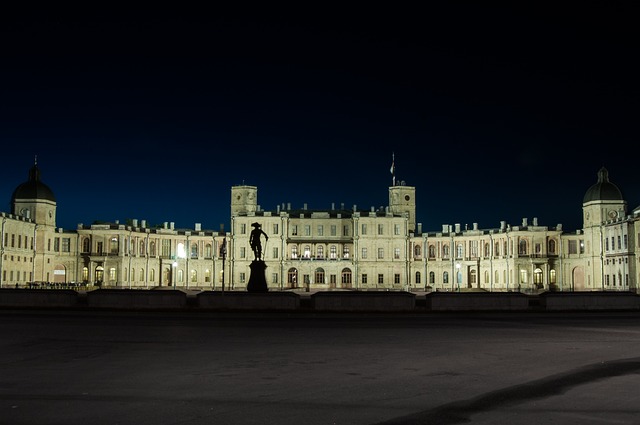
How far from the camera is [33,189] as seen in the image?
3644 inches

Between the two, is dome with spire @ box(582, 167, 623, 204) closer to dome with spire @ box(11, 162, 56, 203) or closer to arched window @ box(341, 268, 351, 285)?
arched window @ box(341, 268, 351, 285)

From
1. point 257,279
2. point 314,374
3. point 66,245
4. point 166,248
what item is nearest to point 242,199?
point 166,248

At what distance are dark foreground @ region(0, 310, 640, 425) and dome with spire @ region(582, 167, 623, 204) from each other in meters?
70.9

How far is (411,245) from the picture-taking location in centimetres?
11169

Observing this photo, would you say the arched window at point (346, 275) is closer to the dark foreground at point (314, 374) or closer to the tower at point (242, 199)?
the tower at point (242, 199)

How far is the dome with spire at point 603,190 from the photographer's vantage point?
8944cm

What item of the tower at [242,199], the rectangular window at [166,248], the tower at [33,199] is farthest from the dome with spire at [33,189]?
the tower at [242,199]

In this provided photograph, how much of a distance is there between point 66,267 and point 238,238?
978 inches

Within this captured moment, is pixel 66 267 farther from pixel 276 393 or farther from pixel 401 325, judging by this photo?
pixel 276 393

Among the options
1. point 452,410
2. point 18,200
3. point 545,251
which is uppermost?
point 18,200

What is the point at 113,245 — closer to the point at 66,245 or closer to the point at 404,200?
the point at 66,245

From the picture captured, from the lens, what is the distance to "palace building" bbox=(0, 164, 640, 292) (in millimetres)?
92938

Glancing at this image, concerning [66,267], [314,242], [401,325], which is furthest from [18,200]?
[401,325]

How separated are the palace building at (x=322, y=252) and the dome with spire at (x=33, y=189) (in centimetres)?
13
